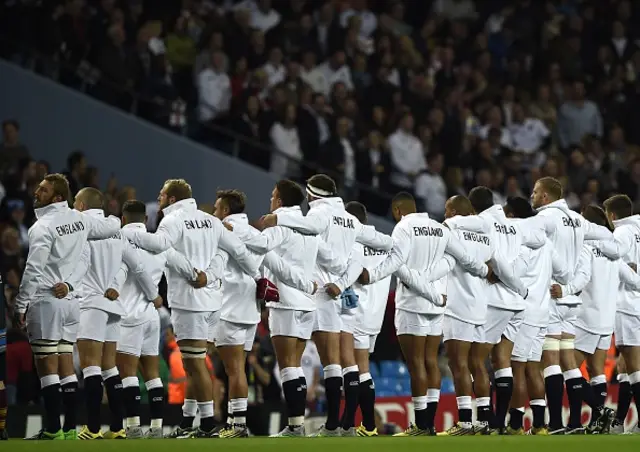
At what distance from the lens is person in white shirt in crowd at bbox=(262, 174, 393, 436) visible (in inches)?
557

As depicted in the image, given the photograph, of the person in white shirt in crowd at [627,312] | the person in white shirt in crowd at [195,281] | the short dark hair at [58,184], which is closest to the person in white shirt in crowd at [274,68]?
the person in white shirt in crowd at [627,312]

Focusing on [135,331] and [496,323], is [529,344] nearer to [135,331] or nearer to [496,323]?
[496,323]

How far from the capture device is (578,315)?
51.0 ft

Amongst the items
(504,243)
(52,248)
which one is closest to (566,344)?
(504,243)

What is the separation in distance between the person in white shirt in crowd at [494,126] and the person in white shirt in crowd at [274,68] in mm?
3566

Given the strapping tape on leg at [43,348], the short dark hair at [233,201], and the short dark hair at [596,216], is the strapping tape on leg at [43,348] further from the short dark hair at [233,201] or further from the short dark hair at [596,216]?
the short dark hair at [596,216]

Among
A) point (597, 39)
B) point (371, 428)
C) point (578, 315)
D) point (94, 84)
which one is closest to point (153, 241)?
point (371, 428)

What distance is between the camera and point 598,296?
15.5m

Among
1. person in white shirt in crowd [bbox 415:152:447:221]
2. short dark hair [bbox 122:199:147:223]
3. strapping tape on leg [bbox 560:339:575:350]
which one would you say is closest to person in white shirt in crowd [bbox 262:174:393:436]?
short dark hair [bbox 122:199:147:223]

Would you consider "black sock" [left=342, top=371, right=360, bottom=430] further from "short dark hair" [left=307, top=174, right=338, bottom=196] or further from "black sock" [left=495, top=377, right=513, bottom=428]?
"short dark hair" [left=307, top=174, right=338, bottom=196]

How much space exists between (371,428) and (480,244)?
6.71 ft

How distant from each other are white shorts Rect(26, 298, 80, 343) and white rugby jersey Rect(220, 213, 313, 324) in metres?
1.53

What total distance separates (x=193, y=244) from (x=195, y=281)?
346 mm

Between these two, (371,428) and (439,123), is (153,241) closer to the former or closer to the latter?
(371,428)
